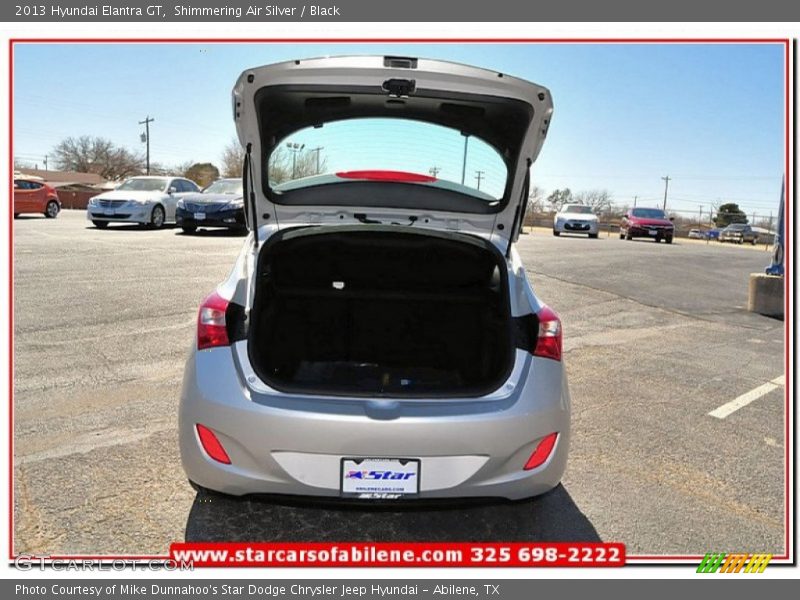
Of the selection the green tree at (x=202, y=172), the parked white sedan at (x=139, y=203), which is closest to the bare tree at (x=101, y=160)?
the green tree at (x=202, y=172)

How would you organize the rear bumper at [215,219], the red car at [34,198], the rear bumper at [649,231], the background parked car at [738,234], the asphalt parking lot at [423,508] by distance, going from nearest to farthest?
1. the asphalt parking lot at [423,508]
2. the rear bumper at [215,219]
3. the red car at [34,198]
4. the rear bumper at [649,231]
5. the background parked car at [738,234]

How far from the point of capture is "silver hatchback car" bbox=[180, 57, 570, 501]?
2.32 m

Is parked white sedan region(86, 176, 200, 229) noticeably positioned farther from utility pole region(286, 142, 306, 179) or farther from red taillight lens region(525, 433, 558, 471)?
red taillight lens region(525, 433, 558, 471)

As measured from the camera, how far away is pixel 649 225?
2314 cm

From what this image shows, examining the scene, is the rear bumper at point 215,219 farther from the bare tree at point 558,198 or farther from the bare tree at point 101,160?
the bare tree at point 101,160

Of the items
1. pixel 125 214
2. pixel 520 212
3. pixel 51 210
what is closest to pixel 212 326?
pixel 520 212

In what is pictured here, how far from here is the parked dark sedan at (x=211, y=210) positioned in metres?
14.1

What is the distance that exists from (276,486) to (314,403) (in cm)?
34

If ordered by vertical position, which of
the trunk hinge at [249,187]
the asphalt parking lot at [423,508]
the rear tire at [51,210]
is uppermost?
the rear tire at [51,210]

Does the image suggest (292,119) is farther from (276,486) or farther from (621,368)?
(621,368)

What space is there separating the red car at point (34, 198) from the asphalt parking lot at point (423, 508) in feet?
43.0

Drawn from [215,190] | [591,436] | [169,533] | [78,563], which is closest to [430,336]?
[591,436]

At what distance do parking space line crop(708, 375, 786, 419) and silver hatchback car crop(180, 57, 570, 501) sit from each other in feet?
7.10

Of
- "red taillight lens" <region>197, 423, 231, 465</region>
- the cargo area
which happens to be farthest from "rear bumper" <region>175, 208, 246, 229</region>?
"red taillight lens" <region>197, 423, 231, 465</region>
